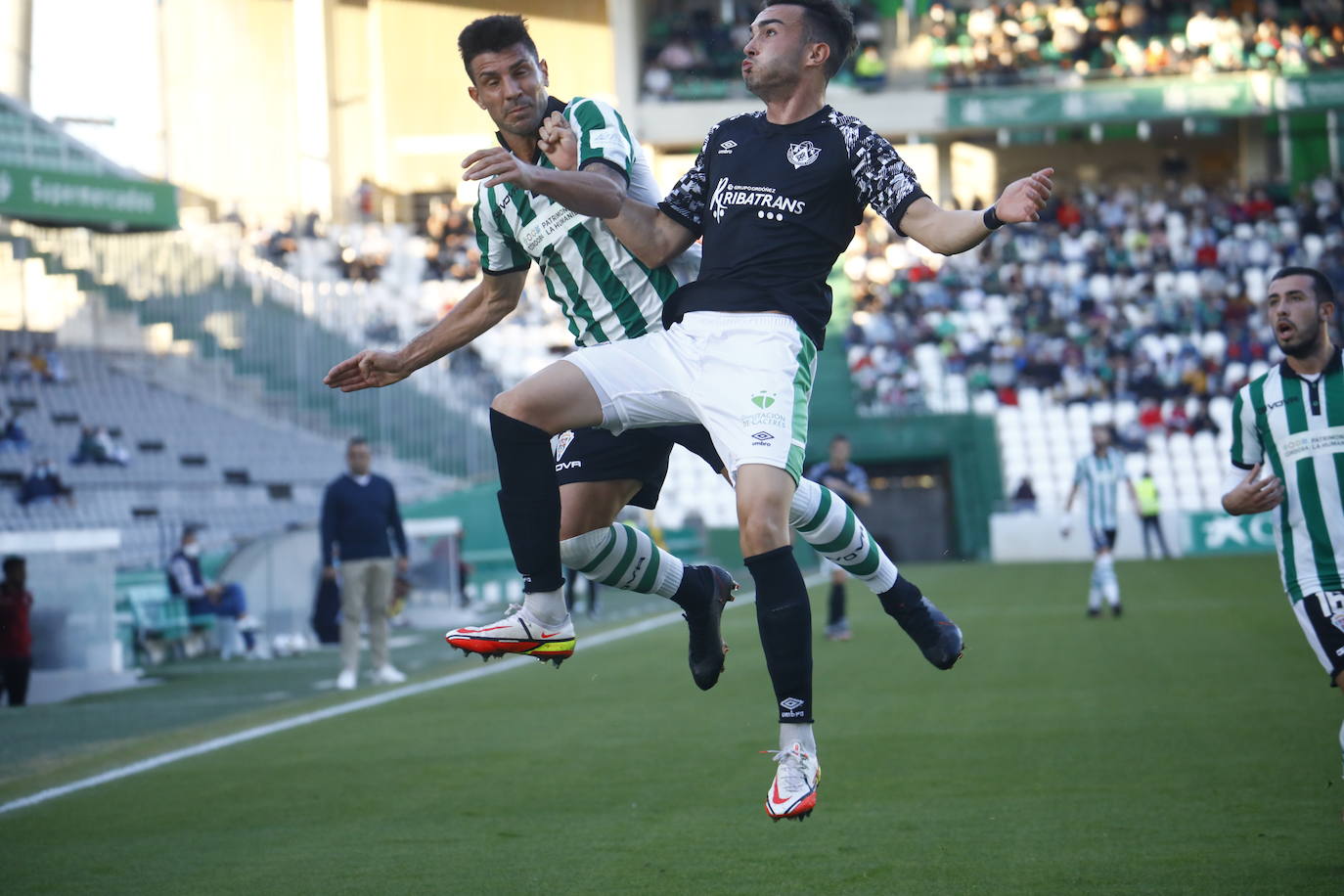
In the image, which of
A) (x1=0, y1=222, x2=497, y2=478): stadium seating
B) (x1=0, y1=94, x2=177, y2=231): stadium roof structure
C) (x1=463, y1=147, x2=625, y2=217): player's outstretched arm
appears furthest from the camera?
(x1=0, y1=222, x2=497, y2=478): stadium seating

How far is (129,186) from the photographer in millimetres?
28281

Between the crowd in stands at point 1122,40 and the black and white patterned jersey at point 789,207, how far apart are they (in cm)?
3584

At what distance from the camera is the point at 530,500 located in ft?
18.9

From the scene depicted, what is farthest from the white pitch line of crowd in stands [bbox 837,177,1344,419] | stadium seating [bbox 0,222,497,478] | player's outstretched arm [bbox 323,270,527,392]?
crowd in stands [bbox 837,177,1344,419]

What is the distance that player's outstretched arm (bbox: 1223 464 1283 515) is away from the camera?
21.0 feet

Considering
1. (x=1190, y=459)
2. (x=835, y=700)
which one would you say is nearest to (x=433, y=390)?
(x=1190, y=459)

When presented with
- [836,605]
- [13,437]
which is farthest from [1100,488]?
[13,437]

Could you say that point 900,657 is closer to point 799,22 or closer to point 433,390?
point 799,22

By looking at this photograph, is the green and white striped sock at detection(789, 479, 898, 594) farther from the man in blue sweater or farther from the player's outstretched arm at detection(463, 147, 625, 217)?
the man in blue sweater

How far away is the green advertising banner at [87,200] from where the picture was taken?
26.6 m

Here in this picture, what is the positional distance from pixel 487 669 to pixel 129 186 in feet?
51.7

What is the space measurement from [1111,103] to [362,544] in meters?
29.0

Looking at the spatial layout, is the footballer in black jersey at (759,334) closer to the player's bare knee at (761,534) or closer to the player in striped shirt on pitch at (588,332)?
the player's bare knee at (761,534)

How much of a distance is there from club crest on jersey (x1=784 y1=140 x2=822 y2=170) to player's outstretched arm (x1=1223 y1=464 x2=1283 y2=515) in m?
2.11
